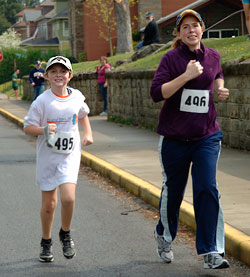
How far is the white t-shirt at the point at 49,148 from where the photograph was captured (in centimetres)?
516

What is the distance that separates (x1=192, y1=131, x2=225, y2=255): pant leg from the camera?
486 cm

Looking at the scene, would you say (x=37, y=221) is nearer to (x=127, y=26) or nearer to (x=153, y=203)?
(x=153, y=203)

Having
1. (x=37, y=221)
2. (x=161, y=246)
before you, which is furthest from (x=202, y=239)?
(x=37, y=221)

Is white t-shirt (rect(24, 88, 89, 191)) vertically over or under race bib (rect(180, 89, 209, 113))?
under

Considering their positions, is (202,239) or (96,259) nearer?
(202,239)

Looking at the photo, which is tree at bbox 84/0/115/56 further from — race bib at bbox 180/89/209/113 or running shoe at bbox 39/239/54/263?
race bib at bbox 180/89/209/113

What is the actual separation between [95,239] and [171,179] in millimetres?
1398

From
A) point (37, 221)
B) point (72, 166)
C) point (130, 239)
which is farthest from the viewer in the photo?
point (37, 221)

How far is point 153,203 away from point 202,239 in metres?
2.80

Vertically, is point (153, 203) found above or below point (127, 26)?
below

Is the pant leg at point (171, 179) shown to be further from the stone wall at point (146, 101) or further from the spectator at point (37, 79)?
the spectator at point (37, 79)

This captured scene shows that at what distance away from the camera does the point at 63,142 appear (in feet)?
16.8

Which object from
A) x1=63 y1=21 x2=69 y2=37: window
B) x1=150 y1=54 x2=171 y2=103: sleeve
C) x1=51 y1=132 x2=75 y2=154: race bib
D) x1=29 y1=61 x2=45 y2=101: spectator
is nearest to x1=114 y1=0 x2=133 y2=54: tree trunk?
x1=29 y1=61 x2=45 y2=101: spectator

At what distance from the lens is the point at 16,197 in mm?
8398
